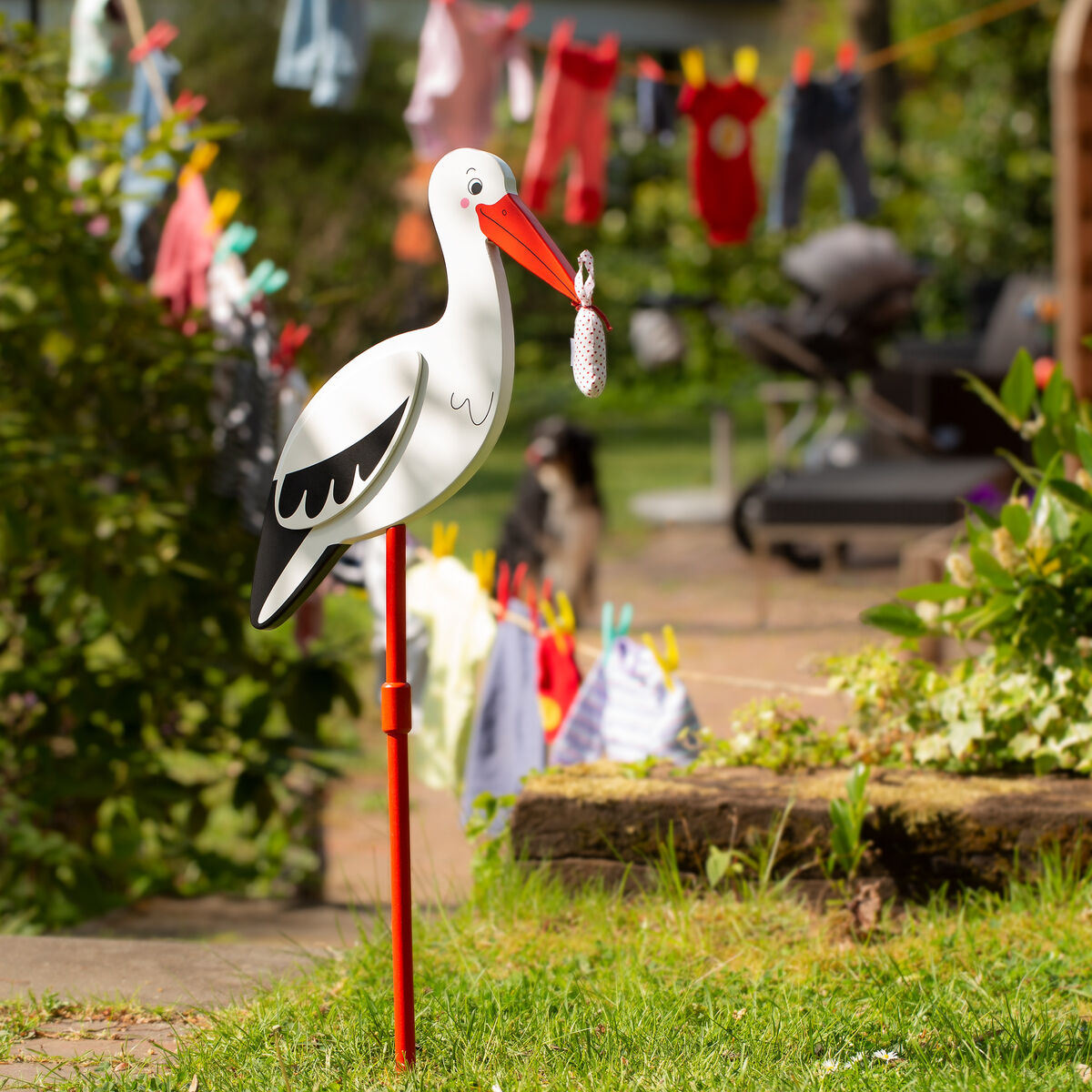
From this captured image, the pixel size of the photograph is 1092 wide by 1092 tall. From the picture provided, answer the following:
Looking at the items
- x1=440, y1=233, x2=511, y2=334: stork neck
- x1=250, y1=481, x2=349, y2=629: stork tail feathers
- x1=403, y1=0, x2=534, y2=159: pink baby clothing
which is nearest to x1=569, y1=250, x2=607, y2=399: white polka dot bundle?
x1=440, y1=233, x2=511, y2=334: stork neck

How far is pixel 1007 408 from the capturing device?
2777mm

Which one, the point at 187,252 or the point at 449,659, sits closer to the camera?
the point at 449,659

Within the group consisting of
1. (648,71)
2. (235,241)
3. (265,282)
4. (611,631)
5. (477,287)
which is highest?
(648,71)

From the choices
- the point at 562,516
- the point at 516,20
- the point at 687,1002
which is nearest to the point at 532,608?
the point at 687,1002

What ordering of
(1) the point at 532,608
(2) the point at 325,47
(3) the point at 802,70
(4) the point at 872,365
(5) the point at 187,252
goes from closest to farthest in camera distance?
(1) the point at 532,608 < (5) the point at 187,252 < (2) the point at 325,47 < (3) the point at 802,70 < (4) the point at 872,365

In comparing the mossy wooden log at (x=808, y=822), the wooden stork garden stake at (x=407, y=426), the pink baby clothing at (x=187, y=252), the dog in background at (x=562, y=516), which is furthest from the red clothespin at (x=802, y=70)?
the wooden stork garden stake at (x=407, y=426)

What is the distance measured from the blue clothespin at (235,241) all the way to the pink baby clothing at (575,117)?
121 inches

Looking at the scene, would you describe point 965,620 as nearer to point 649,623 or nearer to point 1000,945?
point 1000,945

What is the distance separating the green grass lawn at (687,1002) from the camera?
189 centimetres

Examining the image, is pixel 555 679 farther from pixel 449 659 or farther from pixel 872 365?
pixel 872 365

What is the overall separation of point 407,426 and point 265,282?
70.5 inches

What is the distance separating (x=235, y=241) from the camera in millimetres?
3557

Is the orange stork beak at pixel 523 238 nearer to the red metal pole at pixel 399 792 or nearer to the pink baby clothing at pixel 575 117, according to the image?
the red metal pole at pixel 399 792

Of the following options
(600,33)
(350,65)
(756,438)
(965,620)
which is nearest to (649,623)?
(350,65)
